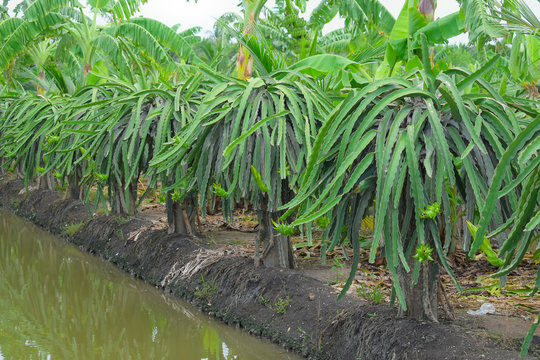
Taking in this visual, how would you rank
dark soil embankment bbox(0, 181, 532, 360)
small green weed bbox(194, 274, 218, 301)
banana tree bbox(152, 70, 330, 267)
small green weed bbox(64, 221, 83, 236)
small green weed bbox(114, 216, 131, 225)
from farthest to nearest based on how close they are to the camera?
small green weed bbox(64, 221, 83, 236)
small green weed bbox(114, 216, 131, 225)
small green weed bbox(194, 274, 218, 301)
banana tree bbox(152, 70, 330, 267)
dark soil embankment bbox(0, 181, 532, 360)

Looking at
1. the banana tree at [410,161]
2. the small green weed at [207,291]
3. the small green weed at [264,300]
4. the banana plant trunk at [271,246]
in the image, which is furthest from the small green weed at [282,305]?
the banana tree at [410,161]

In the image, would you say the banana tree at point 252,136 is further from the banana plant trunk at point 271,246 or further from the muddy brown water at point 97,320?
the muddy brown water at point 97,320

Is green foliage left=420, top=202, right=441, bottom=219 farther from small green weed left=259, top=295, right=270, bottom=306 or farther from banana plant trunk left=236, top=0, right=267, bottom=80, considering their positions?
banana plant trunk left=236, top=0, right=267, bottom=80

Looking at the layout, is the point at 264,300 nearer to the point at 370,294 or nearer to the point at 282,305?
the point at 282,305

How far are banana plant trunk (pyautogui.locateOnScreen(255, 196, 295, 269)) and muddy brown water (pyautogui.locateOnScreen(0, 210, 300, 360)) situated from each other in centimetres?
76

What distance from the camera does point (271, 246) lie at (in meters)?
5.79

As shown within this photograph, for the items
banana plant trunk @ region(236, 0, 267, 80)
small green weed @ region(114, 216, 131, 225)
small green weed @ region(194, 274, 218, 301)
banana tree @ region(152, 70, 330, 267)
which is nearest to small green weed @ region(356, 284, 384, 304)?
banana tree @ region(152, 70, 330, 267)

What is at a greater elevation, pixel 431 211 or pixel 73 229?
pixel 431 211

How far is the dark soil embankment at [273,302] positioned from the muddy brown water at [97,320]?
159mm

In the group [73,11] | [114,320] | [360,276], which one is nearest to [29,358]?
[114,320]

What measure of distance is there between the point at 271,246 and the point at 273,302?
697 millimetres

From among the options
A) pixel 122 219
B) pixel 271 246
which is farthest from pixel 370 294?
pixel 122 219

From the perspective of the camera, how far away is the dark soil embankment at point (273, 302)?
3938 millimetres

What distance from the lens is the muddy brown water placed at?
5.02m
